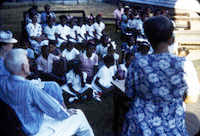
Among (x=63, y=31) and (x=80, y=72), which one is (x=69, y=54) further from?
(x=63, y=31)

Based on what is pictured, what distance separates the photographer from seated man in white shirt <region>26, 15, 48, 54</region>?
6.92 m

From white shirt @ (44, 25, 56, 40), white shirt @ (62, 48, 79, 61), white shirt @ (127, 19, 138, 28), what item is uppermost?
white shirt @ (127, 19, 138, 28)

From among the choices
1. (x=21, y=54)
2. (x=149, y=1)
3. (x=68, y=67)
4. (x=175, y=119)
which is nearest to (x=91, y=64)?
(x=68, y=67)

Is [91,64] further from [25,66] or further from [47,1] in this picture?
[47,1]

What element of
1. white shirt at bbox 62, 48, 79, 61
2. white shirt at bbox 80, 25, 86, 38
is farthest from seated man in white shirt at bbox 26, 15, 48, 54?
white shirt at bbox 62, 48, 79, 61

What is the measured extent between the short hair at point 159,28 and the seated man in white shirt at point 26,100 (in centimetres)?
110

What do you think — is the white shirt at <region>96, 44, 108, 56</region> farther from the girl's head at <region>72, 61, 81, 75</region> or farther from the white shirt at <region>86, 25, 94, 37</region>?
the white shirt at <region>86, 25, 94, 37</region>

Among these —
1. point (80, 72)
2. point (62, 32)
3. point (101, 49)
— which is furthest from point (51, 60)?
point (62, 32)

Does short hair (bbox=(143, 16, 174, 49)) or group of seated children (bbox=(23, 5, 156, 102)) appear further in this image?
group of seated children (bbox=(23, 5, 156, 102))

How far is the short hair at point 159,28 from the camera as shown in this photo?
1.73 meters

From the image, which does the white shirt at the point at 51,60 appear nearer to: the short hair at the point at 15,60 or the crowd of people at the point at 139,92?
the crowd of people at the point at 139,92

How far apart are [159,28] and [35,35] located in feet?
19.8

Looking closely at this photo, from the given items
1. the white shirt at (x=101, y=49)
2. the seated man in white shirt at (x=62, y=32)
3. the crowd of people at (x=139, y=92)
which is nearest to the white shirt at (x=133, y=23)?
the seated man in white shirt at (x=62, y=32)

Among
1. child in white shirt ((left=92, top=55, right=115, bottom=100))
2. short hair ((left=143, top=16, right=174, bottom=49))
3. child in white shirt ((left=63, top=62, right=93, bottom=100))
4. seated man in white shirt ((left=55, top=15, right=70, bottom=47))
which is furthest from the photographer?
seated man in white shirt ((left=55, top=15, right=70, bottom=47))
